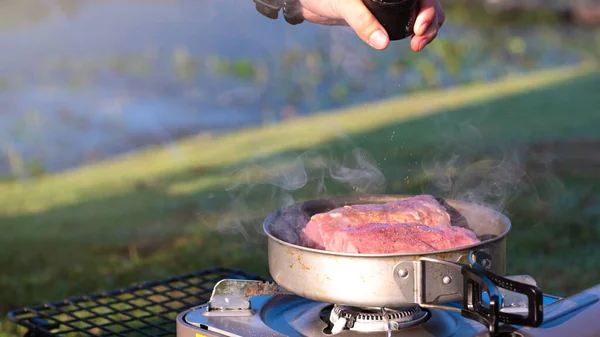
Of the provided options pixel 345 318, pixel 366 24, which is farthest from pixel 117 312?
pixel 366 24

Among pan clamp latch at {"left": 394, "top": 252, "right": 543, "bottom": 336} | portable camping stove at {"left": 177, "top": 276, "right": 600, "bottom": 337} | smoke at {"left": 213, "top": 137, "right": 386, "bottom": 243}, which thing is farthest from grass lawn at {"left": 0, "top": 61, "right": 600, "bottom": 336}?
pan clamp latch at {"left": 394, "top": 252, "right": 543, "bottom": 336}

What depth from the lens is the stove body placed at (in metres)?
2.39

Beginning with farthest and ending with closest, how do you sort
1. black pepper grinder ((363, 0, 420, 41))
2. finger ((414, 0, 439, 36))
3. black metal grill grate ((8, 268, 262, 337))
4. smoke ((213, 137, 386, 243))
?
smoke ((213, 137, 386, 243)) → black metal grill grate ((8, 268, 262, 337)) → finger ((414, 0, 439, 36)) → black pepper grinder ((363, 0, 420, 41))

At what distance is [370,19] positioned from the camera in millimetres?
2488

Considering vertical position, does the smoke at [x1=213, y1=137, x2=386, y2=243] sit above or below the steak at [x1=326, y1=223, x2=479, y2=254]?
below

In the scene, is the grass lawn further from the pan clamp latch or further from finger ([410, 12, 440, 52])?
the pan clamp latch

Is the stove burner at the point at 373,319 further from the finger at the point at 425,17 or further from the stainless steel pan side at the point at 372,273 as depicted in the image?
the finger at the point at 425,17

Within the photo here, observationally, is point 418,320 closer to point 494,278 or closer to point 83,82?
point 494,278

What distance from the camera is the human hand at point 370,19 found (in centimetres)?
250

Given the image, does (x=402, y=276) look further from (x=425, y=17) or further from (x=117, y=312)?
(x=117, y=312)

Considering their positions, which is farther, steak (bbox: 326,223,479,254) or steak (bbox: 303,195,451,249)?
steak (bbox: 303,195,451,249)

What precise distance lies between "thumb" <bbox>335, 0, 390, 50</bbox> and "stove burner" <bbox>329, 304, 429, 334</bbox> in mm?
848

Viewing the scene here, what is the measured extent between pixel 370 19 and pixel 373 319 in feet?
3.13

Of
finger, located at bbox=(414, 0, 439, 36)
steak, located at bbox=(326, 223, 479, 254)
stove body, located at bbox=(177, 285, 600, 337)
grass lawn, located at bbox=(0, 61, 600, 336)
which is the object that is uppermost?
finger, located at bbox=(414, 0, 439, 36)
